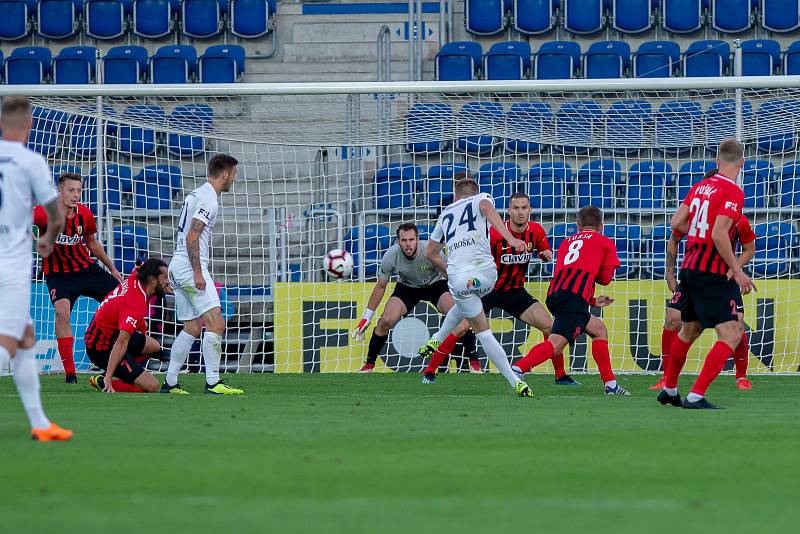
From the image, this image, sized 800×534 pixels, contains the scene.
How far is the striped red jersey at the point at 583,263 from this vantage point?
1085 centimetres

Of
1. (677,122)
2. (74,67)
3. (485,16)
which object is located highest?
(485,16)

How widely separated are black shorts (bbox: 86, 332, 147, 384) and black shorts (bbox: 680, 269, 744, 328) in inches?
204

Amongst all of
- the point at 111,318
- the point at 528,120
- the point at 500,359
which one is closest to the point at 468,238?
the point at 500,359

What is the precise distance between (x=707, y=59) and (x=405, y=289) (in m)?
8.40

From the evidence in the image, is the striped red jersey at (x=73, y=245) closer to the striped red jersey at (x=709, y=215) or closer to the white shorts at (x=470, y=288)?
the white shorts at (x=470, y=288)

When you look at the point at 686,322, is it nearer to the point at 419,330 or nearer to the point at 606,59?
the point at 419,330

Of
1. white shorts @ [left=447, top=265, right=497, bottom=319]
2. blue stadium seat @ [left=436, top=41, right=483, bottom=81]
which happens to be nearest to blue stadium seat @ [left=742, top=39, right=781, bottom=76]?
blue stadium seat @ [left=436, top=41, right=483, bottom=81]

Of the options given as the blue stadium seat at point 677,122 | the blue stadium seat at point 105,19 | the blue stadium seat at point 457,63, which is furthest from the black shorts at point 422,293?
the blue stadium seat at point 105,19

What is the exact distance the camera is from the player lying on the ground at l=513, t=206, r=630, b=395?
10.7 meters

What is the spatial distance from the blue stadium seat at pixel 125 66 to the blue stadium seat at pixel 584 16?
24.8 feet

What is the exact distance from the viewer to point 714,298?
859 centimetres

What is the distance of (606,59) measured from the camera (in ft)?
66.4

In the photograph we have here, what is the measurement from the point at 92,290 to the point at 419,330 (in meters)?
4.26

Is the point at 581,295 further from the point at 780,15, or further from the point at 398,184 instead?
the point at 780,15
